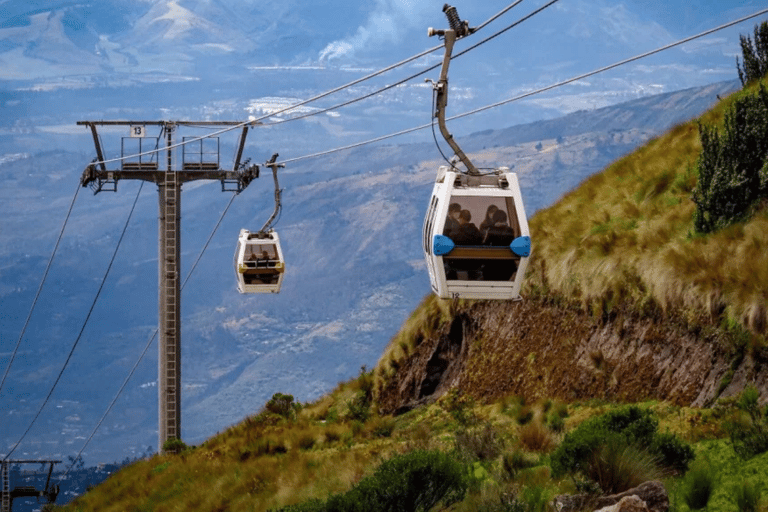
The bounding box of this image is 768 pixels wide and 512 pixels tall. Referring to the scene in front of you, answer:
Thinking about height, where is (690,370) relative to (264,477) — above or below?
above

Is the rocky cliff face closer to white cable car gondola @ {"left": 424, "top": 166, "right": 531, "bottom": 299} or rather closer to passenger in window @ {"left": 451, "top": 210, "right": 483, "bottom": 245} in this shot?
white cable car gondola @ {"left": 424, "top": 166, "right": 531, "bottom": 299}

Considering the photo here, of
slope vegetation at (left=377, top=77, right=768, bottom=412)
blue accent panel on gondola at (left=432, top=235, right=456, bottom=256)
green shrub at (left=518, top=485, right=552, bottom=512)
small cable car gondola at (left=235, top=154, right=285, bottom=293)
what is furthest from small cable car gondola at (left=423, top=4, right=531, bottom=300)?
small cable car gondola at (left=235, top=154, right=285, bottom=293)

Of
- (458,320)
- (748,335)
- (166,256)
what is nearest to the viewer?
(748,335)

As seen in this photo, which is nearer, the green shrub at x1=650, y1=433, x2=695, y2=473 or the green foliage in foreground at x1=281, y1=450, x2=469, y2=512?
the green foliage in foreground at x1=281, y1=450, x2=469, y2=512

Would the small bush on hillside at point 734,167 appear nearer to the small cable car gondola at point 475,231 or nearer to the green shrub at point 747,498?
the small cable car gondola at point 475,231

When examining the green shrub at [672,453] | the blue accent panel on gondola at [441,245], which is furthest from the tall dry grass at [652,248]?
the blue accent panel on gondola at [441,245]

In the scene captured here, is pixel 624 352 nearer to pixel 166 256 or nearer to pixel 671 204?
pixel 671 204

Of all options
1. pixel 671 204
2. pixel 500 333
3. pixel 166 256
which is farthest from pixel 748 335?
pixel 166 256

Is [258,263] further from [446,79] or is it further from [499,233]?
[446,79]
